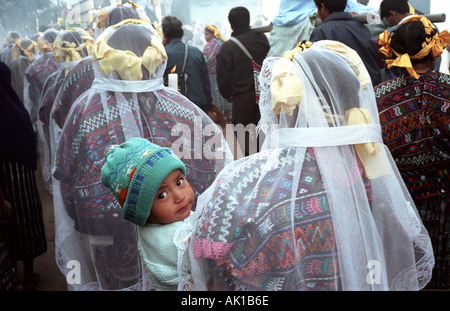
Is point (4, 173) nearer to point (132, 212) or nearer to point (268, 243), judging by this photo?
point (132, 212)

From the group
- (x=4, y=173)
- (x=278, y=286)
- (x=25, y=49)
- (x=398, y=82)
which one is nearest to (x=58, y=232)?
(x=4, y=173)

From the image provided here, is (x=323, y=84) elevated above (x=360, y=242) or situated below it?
above

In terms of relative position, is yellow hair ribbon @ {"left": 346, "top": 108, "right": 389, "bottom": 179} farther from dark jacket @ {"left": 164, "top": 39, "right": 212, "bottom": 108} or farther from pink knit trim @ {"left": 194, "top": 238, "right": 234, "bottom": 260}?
dark jacket @ {"left": 164, "top": 39, "right": 212, "bottom": 108}

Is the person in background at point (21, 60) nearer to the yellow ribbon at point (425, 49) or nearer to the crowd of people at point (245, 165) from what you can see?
the crowd of people at point (245, 165)

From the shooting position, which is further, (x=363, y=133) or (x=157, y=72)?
(x=157, y=72)

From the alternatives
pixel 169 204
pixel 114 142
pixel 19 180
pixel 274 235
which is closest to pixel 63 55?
pixel 19 180

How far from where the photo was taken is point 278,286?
1.47 m

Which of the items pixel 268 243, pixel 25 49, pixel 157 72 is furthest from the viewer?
pixel 25 49

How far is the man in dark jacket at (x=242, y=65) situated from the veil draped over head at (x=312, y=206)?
363 cm

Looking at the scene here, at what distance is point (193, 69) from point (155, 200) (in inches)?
146

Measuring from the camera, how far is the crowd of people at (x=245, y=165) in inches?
57.8

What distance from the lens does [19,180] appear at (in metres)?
3.31
